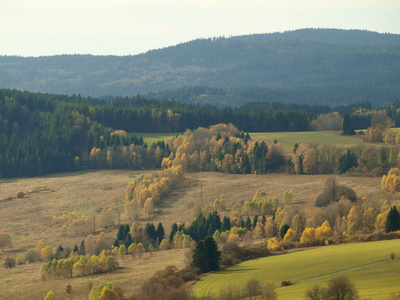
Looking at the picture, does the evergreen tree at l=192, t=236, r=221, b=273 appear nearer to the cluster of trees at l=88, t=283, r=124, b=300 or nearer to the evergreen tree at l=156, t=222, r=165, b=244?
the cluster of trees at l=88, t=283, r=124, b=300

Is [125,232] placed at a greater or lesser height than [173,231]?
lesser

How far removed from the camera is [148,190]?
160250 millimetres

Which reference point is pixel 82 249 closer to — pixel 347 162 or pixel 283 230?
pixel 283 230

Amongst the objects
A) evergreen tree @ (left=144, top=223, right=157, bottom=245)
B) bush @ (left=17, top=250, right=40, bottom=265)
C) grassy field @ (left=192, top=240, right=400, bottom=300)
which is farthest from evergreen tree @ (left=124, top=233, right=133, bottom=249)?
grassy field @ (left=192, top=240, right=400, bottom=300)

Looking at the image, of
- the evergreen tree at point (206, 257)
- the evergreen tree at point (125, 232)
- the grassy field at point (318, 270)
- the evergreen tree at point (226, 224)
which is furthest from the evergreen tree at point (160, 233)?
the evergreen tree at point (206, 257)

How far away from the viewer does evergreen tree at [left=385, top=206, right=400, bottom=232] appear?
306ft

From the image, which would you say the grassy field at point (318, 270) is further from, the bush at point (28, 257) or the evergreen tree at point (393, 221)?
the bush at point (28, 257)

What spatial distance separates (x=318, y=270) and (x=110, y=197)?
9786cm

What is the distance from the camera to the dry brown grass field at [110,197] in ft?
340

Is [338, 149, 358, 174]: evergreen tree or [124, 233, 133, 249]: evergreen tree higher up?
[338, 149, 358, 174]: evergreen tree

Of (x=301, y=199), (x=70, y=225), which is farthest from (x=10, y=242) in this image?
(x=301, y=199)

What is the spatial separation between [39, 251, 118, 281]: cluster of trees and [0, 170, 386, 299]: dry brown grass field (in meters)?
1.52

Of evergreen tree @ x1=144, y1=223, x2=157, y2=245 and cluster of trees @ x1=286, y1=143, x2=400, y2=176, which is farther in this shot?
cluster of trees @ x1=286, y1=143, x2=400, y2=176

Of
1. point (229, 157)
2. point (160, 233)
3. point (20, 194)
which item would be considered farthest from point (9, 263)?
point (229, 157)
